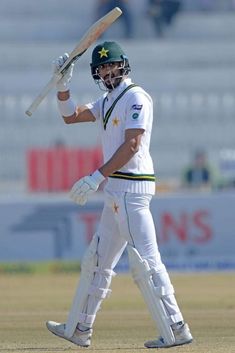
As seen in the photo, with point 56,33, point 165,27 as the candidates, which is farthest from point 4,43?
point 165,27

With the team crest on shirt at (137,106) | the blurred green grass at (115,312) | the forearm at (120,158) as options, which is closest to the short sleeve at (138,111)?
the team crest on shirt at (137,106)

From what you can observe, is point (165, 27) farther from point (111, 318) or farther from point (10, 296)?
point (111, 318)

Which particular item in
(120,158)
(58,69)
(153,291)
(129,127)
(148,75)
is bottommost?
(153,291)

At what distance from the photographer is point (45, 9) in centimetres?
2311

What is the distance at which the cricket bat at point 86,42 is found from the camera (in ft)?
23.0

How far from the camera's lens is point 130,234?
22.6 ft

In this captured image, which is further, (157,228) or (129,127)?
(157,228)

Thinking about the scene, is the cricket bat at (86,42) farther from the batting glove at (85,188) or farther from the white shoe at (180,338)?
the white shoe at (180,338)

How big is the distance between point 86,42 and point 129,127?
0.64 metres

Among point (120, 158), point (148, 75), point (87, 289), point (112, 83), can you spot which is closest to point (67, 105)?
point (112, 83)

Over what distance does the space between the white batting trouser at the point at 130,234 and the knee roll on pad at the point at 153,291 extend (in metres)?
0.02

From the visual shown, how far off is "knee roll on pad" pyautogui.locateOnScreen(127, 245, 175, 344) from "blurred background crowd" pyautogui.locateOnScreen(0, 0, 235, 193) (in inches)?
441

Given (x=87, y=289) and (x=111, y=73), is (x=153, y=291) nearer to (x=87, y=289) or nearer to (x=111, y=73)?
(x=87, y=289)

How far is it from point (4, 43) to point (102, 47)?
15.5 m
